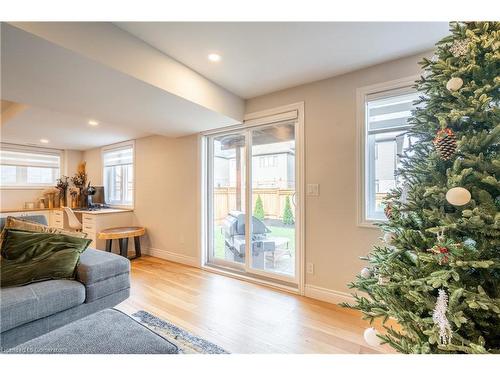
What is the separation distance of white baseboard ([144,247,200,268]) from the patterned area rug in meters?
1.40

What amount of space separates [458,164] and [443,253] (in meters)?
0.35

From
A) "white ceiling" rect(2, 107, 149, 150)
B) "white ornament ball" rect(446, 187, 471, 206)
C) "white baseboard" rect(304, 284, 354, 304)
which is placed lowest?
"white baseboard" rect(304, 284, 354, 304)

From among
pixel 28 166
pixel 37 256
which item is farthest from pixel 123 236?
pixel 28 166

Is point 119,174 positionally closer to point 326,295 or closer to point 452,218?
point 326,295

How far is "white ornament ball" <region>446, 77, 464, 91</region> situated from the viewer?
3.19 feet

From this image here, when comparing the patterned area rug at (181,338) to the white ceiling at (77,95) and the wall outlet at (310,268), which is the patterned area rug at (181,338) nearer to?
the wall outlet at (310,268)

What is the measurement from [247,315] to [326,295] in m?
0.86

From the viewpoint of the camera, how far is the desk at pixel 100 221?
3.89m

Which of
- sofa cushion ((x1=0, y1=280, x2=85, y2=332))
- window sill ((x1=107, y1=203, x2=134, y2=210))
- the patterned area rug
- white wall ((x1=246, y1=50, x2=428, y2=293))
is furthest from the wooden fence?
window sill ((x1=107, y1=203, x2=134, y2=210))

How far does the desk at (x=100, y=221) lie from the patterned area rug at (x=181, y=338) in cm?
233

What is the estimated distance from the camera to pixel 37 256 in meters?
1.90

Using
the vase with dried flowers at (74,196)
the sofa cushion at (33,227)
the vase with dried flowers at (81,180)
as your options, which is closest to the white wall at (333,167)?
the sofa cushion at (33,227)

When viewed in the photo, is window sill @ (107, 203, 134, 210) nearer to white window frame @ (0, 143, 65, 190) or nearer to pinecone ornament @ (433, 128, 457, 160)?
white window frame @ (0, 143, 65, 190)
